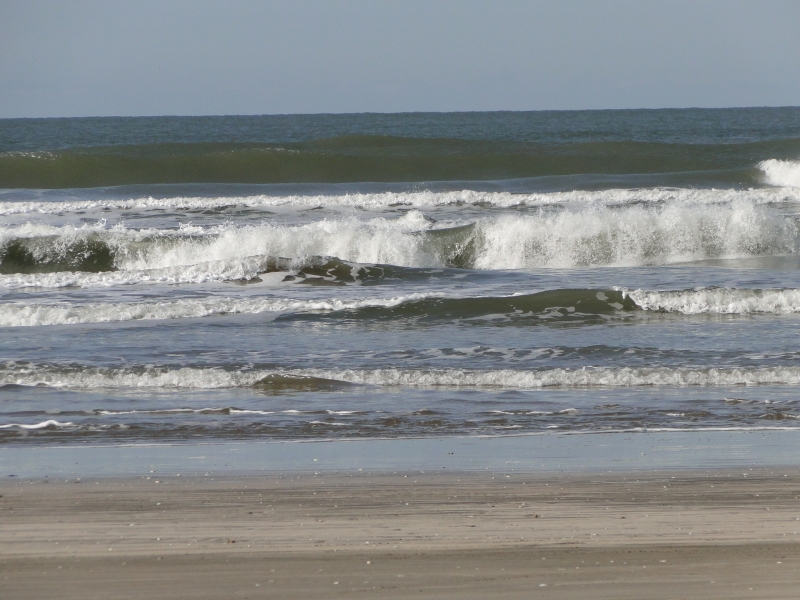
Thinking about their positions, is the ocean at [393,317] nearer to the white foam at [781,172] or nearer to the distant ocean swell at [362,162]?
the distant ocean swell at [362,162]

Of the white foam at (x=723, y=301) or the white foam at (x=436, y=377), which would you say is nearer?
the white foam at (x=436, y=377)

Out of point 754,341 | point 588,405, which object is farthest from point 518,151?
point 588,405

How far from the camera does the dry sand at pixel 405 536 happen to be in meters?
2.99

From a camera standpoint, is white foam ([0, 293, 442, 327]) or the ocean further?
white foam ([0, 293, 442, 327])

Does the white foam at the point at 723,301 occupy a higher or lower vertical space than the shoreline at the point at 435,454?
higher

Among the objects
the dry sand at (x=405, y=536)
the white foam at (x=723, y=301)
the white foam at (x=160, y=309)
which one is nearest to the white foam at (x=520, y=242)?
the white foam at (x=160, y=309)

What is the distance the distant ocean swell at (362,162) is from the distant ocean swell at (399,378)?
19794 mm

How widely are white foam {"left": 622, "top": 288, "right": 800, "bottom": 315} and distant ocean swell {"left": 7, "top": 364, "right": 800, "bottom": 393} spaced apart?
8.79 feet

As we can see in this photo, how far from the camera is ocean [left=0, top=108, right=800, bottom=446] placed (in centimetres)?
557

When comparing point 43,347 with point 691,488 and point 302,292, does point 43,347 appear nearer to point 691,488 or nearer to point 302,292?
point 302,292

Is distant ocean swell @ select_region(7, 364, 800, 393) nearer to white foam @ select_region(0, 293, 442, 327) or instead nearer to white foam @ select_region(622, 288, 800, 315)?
white foam @ select_region(0, 293, 442, 327)

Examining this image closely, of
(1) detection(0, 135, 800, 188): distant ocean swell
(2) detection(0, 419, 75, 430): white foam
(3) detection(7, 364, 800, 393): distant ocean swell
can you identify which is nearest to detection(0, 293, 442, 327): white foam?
(3) detection(7, 364, 800, 393): distant ocean swell

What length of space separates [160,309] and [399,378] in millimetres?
3523

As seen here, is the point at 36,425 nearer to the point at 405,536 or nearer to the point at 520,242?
the point at 405,536
